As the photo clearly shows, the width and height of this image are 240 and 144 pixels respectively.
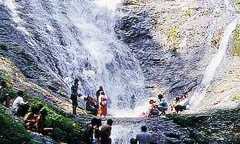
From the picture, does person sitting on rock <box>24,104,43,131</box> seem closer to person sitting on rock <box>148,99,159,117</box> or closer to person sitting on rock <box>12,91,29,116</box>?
person sitting on rock <box>12,91,29,116</box>

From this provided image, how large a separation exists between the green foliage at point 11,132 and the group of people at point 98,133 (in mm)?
3566

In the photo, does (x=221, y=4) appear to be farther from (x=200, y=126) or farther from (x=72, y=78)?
(x=200, y=126)

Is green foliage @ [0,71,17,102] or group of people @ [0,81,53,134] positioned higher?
green foliage @ [0,71,17,102]

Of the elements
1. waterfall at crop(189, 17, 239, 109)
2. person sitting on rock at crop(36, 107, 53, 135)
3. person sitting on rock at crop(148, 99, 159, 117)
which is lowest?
person sitting on rock at crop(36, 107, 53, 135)

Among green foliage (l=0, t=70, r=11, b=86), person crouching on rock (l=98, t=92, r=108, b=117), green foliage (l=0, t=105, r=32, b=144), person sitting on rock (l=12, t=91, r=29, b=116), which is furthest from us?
person crouching on rock (l=98, t=92, r=108, b=117)

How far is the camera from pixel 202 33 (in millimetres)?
48844

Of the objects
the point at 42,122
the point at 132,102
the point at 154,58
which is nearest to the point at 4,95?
the point at 42,122

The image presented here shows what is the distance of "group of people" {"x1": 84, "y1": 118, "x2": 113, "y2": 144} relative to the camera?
22.7 metres

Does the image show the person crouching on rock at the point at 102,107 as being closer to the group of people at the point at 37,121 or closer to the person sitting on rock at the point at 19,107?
the person sitting on rock at the point at 19,107

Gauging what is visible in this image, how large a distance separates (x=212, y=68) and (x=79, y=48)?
9749mm

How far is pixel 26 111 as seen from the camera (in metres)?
24.6

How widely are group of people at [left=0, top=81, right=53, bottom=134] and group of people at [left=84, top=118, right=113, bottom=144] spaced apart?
1428 mm

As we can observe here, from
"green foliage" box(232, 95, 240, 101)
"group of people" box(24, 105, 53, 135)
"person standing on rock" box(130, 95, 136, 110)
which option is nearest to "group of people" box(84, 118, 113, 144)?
"group of people" box(24, 105, 53, 135)

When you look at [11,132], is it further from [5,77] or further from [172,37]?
[172,37]
